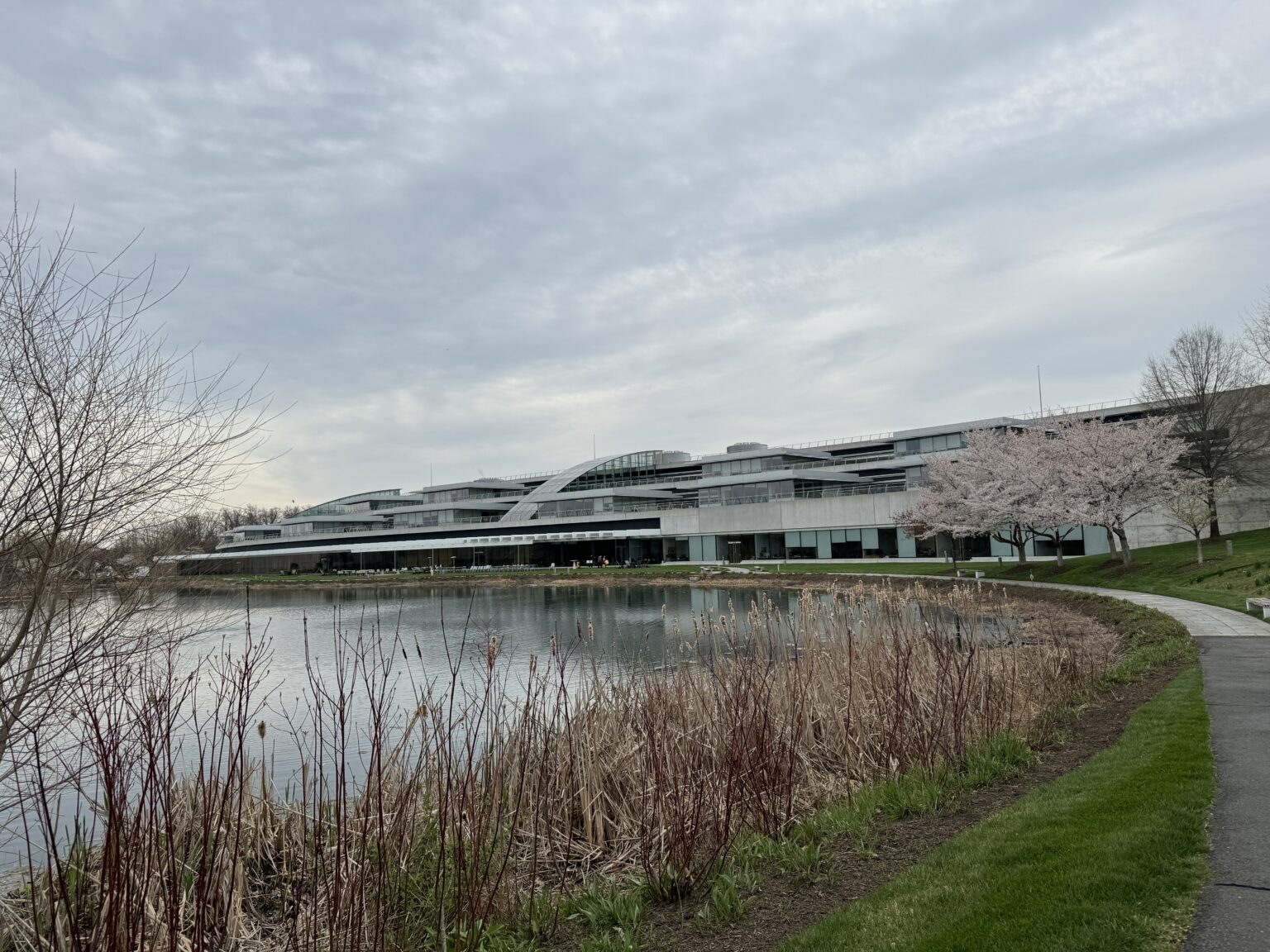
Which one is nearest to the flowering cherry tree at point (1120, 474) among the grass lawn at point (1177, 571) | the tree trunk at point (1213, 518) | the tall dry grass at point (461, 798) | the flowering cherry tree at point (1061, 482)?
the flowering cherry tree at point (1061, 482)

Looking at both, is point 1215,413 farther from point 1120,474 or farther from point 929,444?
point 929,444

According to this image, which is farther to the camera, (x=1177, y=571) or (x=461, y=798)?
(x=1177, y=571)

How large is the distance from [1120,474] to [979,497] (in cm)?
783

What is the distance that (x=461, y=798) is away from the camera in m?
5.16

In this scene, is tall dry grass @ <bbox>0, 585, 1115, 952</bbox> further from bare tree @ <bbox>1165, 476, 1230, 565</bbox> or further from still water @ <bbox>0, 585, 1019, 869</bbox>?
bare tree @ <bbox>1165, 476, 1230, 565</bbox>

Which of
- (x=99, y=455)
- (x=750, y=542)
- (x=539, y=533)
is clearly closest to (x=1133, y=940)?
(x=99, y=455)

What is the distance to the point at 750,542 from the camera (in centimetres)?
6781

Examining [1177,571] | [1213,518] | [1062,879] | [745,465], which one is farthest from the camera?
[745,465]

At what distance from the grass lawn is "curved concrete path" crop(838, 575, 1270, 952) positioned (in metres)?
10.6

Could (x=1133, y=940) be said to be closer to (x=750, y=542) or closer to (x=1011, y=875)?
(x=1011, y=875)

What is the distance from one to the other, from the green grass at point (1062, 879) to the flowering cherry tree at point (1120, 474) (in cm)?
3199

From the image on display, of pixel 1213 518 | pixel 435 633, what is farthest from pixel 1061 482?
pixel 435 633

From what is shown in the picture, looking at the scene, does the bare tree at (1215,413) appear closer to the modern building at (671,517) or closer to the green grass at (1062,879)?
the modern building at (671,517)

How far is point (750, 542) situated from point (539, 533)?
24995mm
